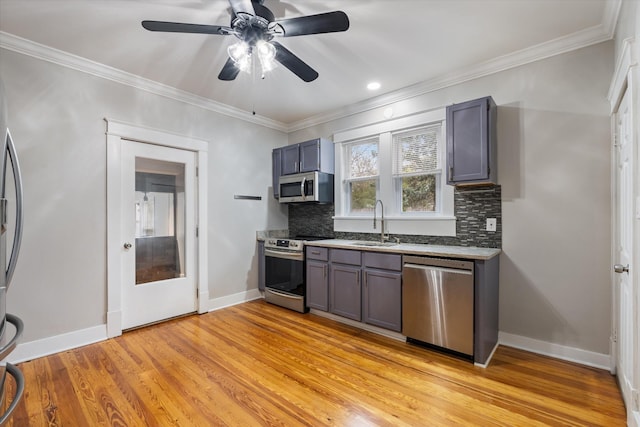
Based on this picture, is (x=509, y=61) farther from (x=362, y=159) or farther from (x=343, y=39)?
(x=362, y=159)

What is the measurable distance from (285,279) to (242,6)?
2.97 meters

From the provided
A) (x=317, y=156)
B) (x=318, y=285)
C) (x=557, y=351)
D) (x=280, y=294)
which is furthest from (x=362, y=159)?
(x=557, y=351)

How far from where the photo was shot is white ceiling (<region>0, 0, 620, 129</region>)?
2.11m

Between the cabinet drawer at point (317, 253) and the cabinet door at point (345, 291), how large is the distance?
0.45 feet

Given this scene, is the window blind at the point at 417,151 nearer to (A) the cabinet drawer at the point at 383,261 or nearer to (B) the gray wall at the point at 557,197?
(B) the gray wall at the point at 557,197

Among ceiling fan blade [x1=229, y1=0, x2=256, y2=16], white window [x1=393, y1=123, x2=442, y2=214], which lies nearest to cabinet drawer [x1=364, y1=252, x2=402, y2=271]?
white window [x1=393, y1=123, x2=442, y2=214]

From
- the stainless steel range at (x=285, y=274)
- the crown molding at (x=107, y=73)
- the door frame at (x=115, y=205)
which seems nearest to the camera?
the crown molding at (x=107, y=73)

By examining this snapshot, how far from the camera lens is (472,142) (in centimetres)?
270

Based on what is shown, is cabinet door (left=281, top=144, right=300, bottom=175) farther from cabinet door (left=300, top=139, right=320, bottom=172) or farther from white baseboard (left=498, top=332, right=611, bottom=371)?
white baseboard (left=498, top=332, right=611, bottom=371)

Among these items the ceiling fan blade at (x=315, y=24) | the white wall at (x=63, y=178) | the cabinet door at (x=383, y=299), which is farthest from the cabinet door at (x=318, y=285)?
the ceiling fan blade at (x=315, y=24)

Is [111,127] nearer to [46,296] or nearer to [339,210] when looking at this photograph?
[46,296]

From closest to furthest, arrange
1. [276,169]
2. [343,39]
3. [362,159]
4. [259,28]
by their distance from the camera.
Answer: [259,28], [343,39], [362,159], [276,169]

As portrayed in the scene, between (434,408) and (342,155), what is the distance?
9.94ft

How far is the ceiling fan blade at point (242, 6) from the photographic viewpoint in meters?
1.72
